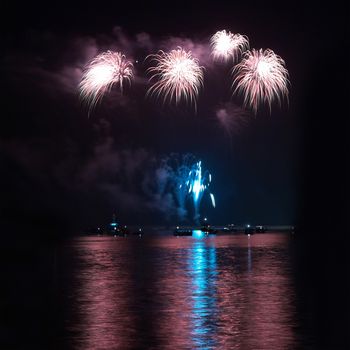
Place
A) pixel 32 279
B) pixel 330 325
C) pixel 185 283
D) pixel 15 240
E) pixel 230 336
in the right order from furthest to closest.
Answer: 1. pixel 15 240
2. pixel 32 279
3. pixel 185 283
4. pixel 330 325
5. pixel 230 336

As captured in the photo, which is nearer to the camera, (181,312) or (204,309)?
(181,312)

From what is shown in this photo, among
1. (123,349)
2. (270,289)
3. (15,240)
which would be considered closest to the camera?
(123,349)

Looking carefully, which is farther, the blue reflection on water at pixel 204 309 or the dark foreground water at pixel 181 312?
the blue reflection on water at pixel 204 309

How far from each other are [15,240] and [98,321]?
243ft

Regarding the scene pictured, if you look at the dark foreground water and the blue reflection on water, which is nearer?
the dark foreground water

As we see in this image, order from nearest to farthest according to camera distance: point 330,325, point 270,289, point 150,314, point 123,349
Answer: point 123,349
point 330,325
point 150,314
point 270,289

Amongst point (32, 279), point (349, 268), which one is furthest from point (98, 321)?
point (349, 268)

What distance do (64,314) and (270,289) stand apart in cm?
1018

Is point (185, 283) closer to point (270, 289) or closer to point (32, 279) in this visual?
point (270, 289)

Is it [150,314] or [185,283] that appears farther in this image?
[185,283]

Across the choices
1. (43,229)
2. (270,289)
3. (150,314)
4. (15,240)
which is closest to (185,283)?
(270,289)

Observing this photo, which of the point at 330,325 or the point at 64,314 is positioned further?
the point at 64,314

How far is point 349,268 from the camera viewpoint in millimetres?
43875

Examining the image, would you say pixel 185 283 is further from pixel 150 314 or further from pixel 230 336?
pixel 230 336
